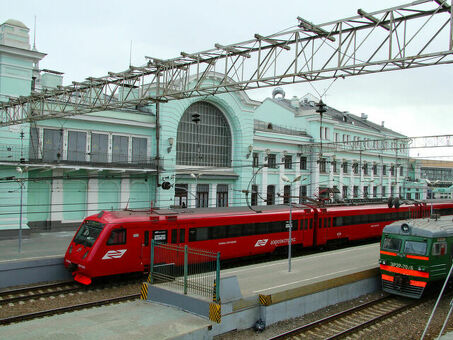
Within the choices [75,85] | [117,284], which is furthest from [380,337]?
[75,85]

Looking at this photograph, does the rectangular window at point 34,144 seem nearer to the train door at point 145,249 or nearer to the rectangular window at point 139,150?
the rectangular window at point 139,150

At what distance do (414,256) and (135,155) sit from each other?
806 inches

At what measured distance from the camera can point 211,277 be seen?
11758 mm

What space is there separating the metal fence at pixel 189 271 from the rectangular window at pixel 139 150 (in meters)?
17.1

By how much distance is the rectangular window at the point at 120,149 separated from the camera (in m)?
29.3

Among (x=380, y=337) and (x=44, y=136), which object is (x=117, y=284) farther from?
(x=44, y=136)

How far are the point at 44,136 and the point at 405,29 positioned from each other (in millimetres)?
21785

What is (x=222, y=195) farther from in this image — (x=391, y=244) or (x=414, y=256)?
(x=414, y=256)

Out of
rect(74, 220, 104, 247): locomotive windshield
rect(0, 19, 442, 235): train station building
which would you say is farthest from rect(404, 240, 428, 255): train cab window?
rect(74, 220, 104, 247): locomotive windshield

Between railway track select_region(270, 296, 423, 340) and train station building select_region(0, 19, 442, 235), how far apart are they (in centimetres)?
603

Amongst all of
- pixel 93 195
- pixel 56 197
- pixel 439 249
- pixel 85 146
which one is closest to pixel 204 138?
pixel 85 146

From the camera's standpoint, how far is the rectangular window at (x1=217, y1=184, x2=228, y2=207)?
115 feet

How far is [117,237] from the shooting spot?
16.2 metres

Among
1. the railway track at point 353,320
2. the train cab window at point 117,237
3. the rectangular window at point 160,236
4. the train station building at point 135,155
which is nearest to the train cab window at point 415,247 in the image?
the railway track at point 353,320
